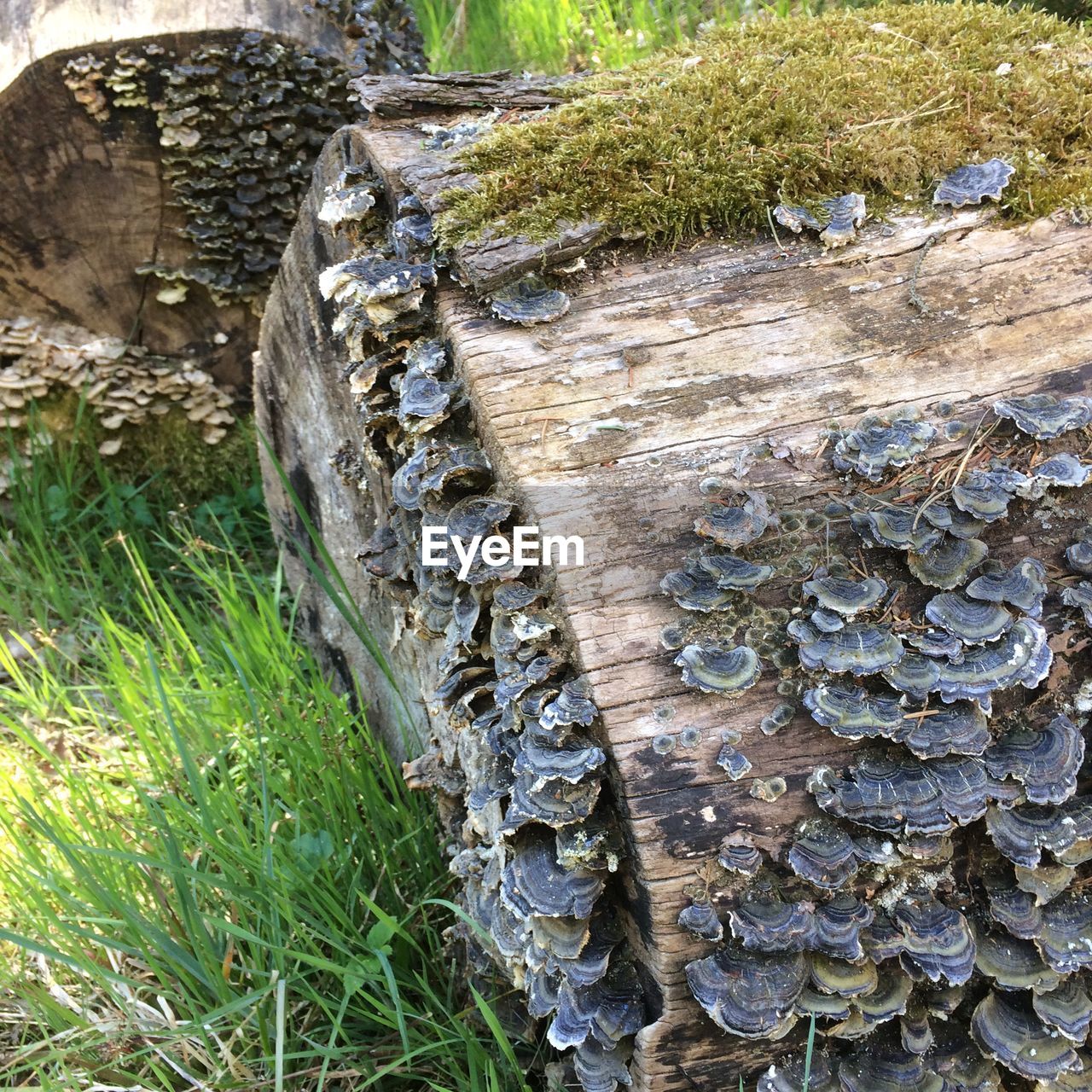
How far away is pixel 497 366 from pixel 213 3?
10.9 feet

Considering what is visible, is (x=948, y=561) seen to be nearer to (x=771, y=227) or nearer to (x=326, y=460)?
(x=771, y=227)

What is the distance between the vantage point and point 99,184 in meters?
4.54

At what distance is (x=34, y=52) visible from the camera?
4.07 meters

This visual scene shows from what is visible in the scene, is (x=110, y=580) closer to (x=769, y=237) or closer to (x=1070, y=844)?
(x=769, y=237)

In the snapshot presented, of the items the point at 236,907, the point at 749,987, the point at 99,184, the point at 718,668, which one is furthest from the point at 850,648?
the point at 99,184

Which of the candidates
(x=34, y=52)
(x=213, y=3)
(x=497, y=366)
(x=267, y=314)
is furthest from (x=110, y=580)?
(x=497, y=366)

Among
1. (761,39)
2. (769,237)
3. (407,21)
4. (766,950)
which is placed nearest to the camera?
(766,950)

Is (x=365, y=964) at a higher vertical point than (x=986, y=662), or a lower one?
lower

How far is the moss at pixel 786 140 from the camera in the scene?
7.54 feet

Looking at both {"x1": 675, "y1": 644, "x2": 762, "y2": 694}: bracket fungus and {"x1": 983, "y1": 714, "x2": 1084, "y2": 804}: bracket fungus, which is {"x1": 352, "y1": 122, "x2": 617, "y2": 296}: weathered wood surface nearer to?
{"x1": 675, "y1": 644, "x2": 762, "y2": 694}: bracket fungus

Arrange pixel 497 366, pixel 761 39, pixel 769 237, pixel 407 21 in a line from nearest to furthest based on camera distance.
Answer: pixel 497 366 → pixel 769 237 → pixel 761 39 → pixel 407 21

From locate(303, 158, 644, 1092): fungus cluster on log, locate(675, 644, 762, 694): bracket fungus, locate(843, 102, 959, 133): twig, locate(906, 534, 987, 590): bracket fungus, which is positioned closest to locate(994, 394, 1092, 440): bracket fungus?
locate(906, 534, 987, 590): bracket fungus

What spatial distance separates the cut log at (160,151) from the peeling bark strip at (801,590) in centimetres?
292

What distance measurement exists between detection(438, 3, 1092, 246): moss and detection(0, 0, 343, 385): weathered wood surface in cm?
259
